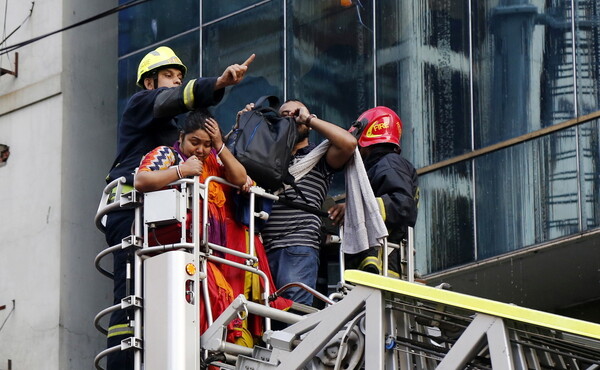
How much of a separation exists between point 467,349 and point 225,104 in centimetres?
1187

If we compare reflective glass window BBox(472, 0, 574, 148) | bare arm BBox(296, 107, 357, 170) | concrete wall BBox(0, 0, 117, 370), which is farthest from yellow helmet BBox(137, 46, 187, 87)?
concrete wall BBox(0, 0, 117, 370)

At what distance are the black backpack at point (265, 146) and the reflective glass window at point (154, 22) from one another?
988 centimetres

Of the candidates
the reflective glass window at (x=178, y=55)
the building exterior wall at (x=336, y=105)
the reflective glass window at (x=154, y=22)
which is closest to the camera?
the building exterior wall at (x=336, y=105)

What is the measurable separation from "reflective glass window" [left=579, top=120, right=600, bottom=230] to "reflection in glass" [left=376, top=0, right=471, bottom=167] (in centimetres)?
140

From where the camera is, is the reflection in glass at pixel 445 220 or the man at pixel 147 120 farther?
the reflection in glass at pixel 445 220

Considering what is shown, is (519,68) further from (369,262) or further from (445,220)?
(369,262)

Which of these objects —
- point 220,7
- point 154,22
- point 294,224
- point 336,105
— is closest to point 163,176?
point 294,224

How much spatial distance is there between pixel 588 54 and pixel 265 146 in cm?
668

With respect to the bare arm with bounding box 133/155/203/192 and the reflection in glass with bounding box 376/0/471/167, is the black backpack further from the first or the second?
the reflection in glass with bounding box 376/0/471/167

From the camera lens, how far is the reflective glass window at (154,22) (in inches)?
717

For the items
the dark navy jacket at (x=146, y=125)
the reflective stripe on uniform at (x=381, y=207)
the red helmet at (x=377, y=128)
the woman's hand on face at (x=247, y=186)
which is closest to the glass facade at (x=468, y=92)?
the red helmet at (x=377, y=128)

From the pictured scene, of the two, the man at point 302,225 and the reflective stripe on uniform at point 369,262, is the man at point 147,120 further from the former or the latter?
the reflective stripe on uniform at point 369,262

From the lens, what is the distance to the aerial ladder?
19.0 ft

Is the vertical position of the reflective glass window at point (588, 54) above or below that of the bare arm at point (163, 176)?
above
